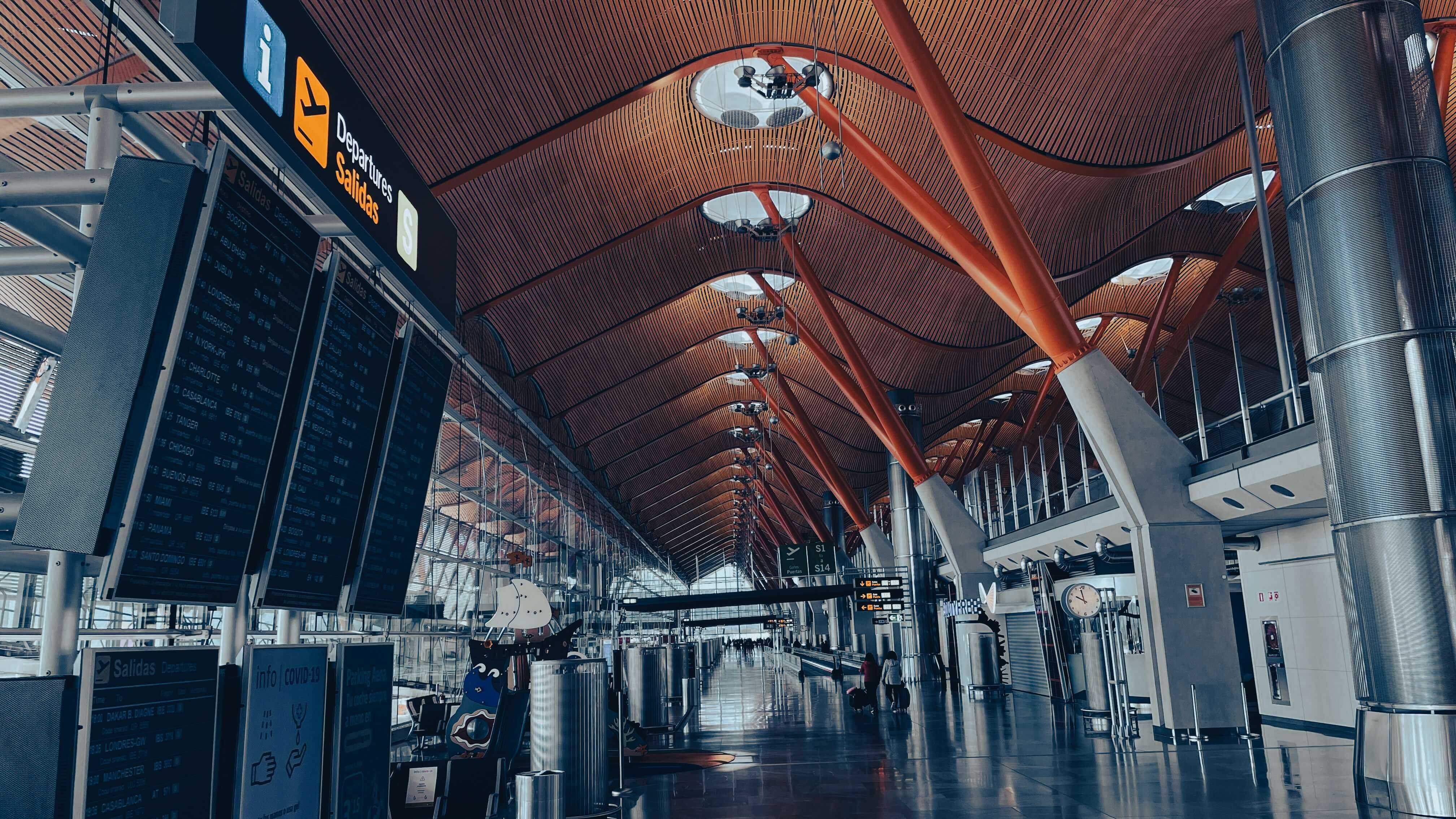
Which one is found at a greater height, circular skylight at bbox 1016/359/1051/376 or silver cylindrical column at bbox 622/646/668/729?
circular skylight at bbox 1016/359/1051/376

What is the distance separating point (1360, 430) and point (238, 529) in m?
9.78

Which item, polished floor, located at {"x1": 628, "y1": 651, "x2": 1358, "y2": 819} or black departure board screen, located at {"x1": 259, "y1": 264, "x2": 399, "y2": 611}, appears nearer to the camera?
black departure board screen, located at {"x1": 259, "y1": 264, "x2": 399, "y2": 611}

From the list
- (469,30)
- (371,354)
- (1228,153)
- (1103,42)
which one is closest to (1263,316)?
(1228,153)

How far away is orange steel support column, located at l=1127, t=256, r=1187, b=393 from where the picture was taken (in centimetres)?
3244

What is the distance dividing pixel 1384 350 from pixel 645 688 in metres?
12.7

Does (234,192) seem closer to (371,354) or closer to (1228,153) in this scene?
(371,354)

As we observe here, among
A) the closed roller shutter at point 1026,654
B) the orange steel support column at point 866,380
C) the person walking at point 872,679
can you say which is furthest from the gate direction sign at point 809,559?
the person walking at point 872,679

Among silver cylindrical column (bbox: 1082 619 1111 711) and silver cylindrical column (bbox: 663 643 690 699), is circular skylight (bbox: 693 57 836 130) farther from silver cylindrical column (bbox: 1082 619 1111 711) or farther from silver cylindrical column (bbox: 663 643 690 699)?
silver cylindrical column (bbox: 1082 619 1111 711)

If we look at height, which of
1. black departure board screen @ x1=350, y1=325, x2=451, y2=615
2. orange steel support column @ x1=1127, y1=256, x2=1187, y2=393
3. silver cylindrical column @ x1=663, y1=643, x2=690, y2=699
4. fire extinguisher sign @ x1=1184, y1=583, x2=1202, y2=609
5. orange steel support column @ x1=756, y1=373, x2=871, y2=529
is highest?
orange steel support column @ x1=1127, y1=256, x2=1187, y2=393

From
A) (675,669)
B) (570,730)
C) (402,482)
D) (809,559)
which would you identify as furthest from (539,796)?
(809,559)

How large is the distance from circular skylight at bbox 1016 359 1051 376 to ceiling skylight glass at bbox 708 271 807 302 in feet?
46.0

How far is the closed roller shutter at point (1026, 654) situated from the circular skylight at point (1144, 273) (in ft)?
44.5

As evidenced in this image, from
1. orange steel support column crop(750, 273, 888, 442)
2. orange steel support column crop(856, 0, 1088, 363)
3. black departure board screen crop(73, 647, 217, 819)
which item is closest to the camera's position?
black departure board screen crop(73, 647, 217, 819)

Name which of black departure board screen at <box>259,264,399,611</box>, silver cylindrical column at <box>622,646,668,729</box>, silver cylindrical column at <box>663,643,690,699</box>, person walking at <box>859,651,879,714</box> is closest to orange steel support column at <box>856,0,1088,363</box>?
person walking at <box>859,651,879,714</box>
